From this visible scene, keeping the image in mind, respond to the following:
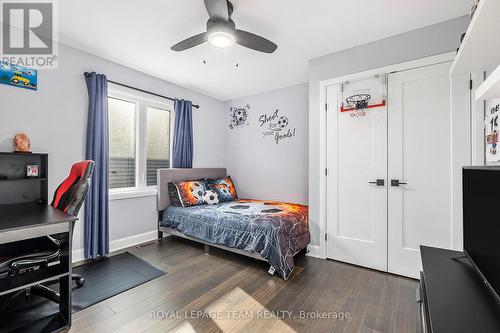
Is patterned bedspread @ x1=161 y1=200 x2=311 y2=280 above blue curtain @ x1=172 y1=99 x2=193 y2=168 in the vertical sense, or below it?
below

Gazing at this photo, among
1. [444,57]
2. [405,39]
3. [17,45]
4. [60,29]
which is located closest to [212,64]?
[60,29]

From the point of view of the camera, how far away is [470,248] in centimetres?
118

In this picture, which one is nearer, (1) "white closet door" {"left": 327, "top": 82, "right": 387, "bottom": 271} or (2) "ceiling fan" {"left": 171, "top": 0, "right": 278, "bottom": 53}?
(2) "ceiling fan" {"left": 171, "top": 0, "right": 278, "bottom": 53}

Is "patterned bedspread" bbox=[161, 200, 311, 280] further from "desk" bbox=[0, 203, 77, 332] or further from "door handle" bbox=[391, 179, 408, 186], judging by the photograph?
"desk" bbox=[0, 203, 77, 332]

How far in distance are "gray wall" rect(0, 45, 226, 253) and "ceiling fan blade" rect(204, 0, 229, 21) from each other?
2004 mm

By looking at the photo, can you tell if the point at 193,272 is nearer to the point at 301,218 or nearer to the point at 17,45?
the point at 301,218

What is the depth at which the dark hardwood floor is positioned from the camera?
1657mm

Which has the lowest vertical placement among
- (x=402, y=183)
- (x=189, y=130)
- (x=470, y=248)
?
(x=470, y=248)

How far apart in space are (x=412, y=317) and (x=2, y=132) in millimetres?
3988

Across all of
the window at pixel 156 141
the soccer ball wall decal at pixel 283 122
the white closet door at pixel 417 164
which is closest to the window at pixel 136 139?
the window at pixel 156 141

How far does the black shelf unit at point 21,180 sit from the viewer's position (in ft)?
7.18

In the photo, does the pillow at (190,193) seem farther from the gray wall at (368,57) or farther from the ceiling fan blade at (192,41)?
the ceiling fan blade at (192,41)

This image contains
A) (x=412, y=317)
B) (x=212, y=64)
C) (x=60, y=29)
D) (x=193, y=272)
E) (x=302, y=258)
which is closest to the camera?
(x=412, y=317)

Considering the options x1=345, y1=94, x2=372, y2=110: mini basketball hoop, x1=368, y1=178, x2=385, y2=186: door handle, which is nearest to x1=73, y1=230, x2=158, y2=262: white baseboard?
x1=368, y1=178, x2=385, y2=186: door handle
